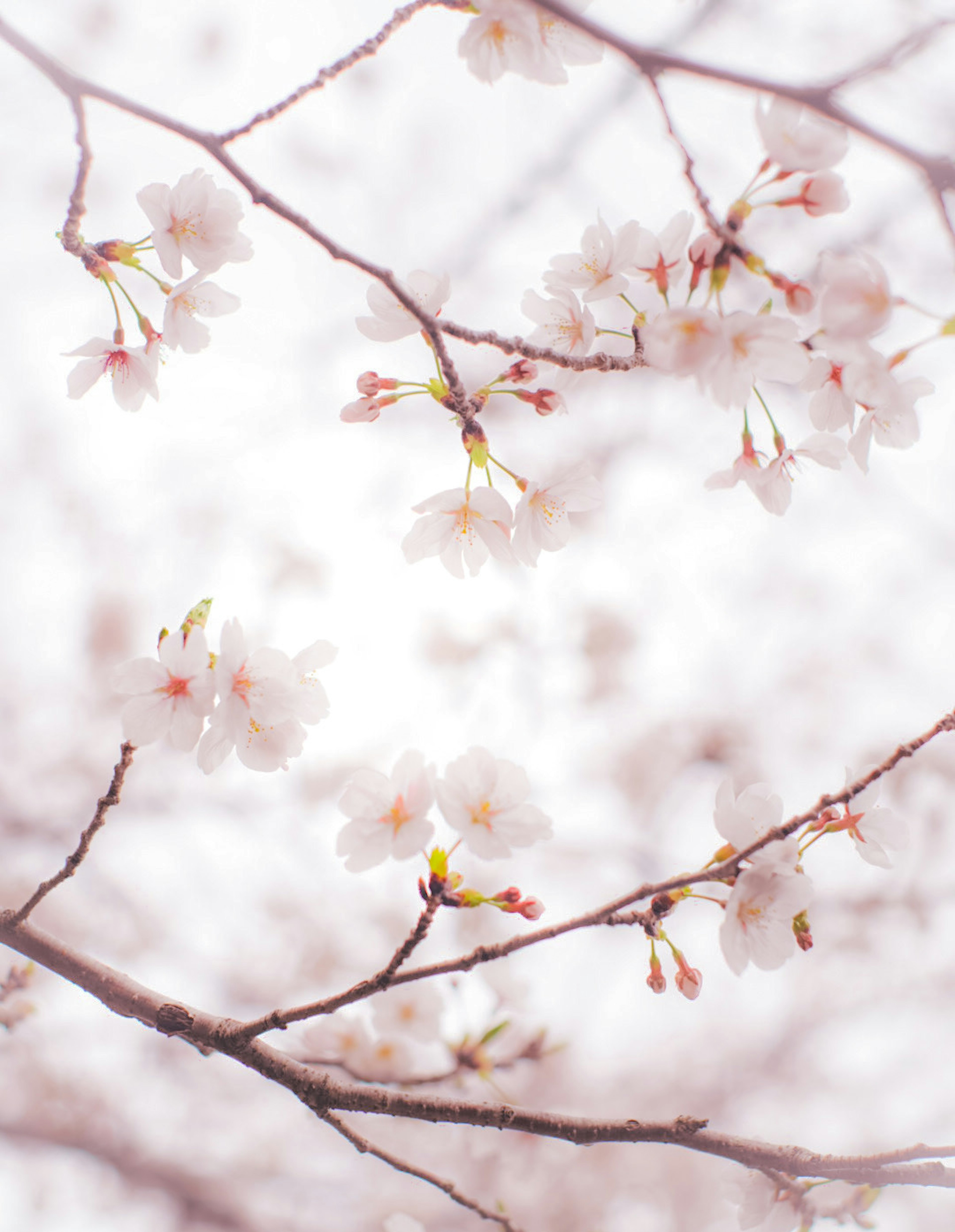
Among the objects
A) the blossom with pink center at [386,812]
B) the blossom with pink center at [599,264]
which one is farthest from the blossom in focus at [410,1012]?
the blossom with pink center at [599,264]

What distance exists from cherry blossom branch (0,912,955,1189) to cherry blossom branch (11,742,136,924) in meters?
0.14

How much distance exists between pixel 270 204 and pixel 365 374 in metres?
0.23

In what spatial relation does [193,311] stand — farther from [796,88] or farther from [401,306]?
[796,88]

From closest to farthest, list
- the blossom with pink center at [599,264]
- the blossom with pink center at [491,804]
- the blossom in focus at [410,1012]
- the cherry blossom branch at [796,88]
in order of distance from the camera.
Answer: the cherry blossom branch at [796,88], the blossom with pink center at [491,804], the blossom with pink center at [599,264], the blossom in focus at [410,1012]

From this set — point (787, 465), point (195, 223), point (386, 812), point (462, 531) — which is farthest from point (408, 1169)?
point (195, 223)

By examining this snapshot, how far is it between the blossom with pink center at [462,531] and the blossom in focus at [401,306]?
0.73ft

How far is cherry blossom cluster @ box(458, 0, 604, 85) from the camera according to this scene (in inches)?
35.2

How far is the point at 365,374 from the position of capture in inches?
39.8

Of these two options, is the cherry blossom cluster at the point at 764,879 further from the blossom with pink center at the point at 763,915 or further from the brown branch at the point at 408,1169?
the brown branch at the point at 408,1169

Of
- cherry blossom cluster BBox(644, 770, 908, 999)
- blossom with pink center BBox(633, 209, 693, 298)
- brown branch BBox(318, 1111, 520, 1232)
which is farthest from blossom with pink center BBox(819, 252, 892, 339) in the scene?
brown branch BBox(318, 1111, 520, 1232)

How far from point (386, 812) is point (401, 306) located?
63 cm

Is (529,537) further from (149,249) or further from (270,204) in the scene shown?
(149,249)

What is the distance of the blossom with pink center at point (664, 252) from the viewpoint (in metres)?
0.94

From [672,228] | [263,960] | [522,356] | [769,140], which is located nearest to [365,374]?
[522,356]
